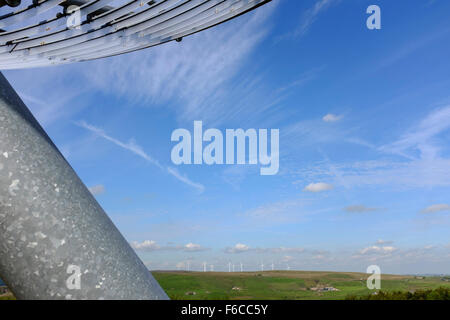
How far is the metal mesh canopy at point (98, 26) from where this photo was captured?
20.6ft

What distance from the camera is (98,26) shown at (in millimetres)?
7160

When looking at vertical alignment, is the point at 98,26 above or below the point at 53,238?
above

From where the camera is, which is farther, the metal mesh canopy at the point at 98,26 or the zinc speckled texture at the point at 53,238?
the metal mesh canopy at the point at 98,26

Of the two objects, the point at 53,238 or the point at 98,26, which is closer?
the point at 53,238

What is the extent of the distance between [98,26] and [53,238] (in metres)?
6.16

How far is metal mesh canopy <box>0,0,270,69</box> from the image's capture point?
6285 millimetres

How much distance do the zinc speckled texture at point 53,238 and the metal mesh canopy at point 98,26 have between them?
4.62m

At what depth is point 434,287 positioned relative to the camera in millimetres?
10406

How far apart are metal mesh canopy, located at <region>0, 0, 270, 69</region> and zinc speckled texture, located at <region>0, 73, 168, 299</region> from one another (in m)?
4.62

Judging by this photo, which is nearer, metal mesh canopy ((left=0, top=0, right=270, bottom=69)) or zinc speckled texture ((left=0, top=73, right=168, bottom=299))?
zinc speckled texture ((left=0, top=73, right=168, bottom=299))
